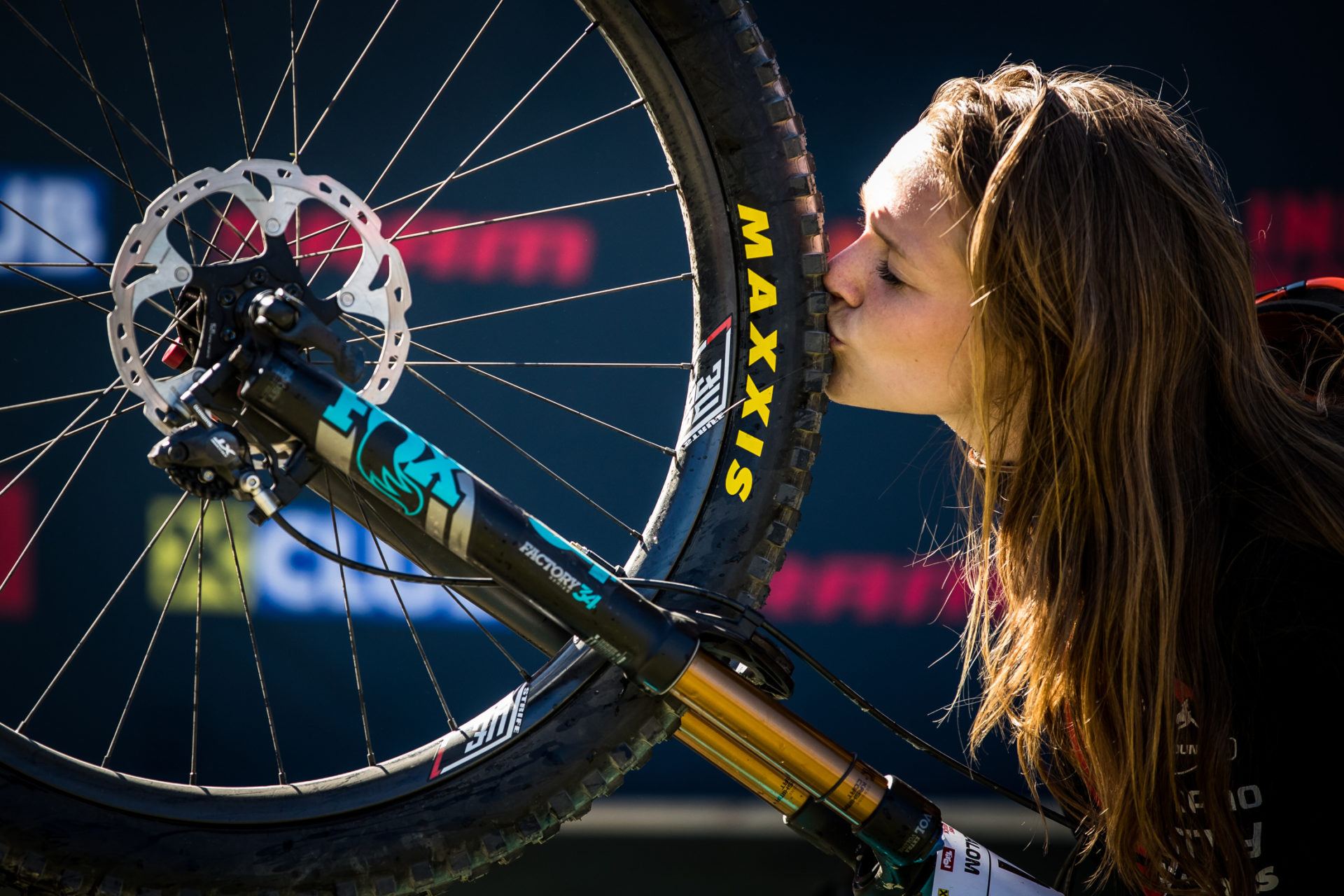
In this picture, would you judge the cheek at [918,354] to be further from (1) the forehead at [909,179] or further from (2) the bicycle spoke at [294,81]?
(2) the bicycle spoke at [294,81]

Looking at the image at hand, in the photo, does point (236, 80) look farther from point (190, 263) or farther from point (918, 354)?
point (918, 354)

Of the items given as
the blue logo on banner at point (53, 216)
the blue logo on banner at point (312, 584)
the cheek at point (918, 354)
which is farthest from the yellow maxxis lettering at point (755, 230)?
the blue logo on banner at point (53, 216)

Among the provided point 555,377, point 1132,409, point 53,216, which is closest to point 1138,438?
point 1132,409

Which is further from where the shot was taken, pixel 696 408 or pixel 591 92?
pixel 591 92

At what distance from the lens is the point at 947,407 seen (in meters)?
0.88

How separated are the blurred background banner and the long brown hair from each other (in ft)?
3.56

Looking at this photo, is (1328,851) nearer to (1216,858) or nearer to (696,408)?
(1216,858)

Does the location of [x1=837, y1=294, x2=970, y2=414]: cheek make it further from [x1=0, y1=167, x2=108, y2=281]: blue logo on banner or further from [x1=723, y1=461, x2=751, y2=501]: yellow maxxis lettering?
[x1=0, y1=167, x2=108, y2=281]: blue logo on banner

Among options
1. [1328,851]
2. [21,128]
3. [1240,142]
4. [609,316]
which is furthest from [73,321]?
[1240,142]

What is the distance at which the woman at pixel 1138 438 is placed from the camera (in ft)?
2.38

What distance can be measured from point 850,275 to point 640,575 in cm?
32

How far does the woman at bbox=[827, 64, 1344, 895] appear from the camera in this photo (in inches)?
28.5

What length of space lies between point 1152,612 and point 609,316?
1.27 m

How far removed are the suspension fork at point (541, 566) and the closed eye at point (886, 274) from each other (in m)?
0.34
